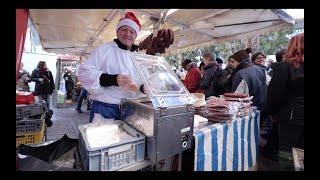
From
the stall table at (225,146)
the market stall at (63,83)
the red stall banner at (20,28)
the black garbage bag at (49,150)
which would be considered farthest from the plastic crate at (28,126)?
the market stall at (63,83)

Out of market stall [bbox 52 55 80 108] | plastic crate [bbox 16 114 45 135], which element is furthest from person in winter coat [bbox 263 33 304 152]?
market stall [bbox 52 55 80 108]

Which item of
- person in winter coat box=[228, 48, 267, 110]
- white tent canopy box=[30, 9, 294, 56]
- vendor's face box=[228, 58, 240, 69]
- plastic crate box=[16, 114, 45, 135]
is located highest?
white tent canopy box=[30, 9, 294, 56]

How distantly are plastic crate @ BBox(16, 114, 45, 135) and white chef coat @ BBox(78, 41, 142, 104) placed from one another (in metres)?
0.55

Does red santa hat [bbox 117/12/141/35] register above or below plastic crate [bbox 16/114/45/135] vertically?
above

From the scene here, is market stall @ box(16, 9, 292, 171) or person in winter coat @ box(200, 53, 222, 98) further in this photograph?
person in winter coat @ box(200, 53, 222, 98)

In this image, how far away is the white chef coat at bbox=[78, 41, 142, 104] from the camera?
1.67 m

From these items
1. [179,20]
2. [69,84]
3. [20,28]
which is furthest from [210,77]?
[69,84]

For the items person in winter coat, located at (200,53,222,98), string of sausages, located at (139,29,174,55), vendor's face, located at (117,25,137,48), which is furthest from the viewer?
person in winter coat, located at (200,53,222,98)

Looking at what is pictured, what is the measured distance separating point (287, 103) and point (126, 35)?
1.77 m

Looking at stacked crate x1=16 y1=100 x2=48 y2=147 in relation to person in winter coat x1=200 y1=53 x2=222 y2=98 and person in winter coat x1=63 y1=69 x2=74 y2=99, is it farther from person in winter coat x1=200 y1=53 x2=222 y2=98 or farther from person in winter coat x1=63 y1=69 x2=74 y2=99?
person in winter coat x1=63 y1=69 x2=74 y2=99

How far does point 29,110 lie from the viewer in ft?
6.34
